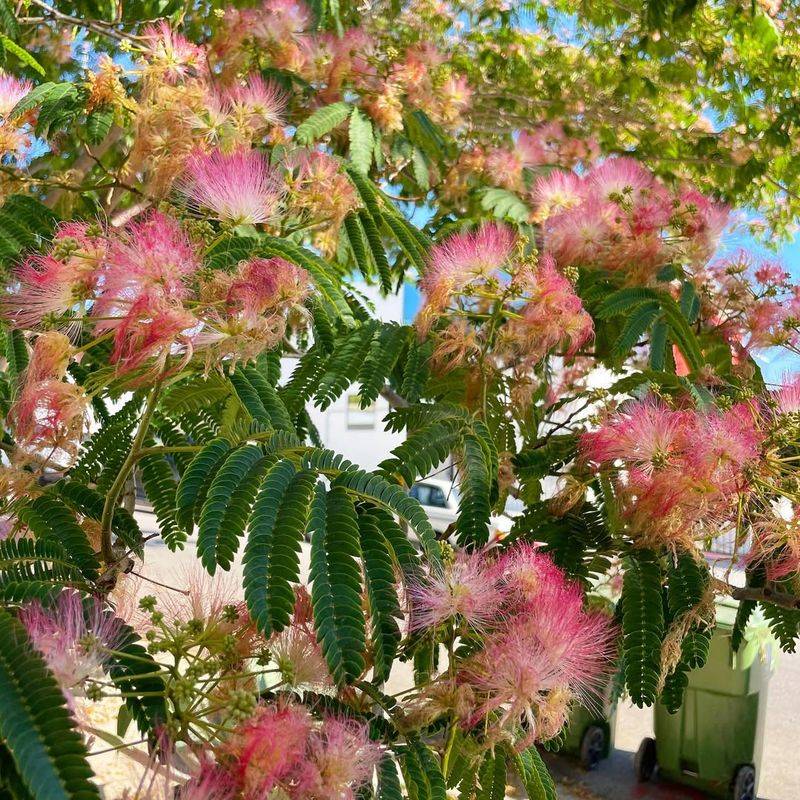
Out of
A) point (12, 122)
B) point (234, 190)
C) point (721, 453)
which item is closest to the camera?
point (721, 453)

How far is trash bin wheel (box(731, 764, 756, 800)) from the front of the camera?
191 inches

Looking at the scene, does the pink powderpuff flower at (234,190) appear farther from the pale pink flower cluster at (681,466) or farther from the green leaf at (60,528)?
the pale pink flower cluster at (681,466)

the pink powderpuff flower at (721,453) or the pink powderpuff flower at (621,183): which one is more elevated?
the pink powderpuff flower at (621,183)

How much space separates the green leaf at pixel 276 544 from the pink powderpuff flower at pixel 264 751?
111mm

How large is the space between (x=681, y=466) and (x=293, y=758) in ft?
2.75

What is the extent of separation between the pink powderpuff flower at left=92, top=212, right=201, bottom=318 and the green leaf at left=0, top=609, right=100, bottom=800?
0.54m

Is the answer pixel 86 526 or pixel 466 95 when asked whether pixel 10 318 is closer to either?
pixel 86 526

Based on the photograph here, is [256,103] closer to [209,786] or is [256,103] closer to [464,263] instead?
[464,263]

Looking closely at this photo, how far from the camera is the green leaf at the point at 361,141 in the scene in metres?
2.69

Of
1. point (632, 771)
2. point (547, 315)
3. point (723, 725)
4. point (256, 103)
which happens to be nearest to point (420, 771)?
point (547, 315)

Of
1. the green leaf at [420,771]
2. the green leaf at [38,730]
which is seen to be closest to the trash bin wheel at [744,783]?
the green leaf at [420,771]

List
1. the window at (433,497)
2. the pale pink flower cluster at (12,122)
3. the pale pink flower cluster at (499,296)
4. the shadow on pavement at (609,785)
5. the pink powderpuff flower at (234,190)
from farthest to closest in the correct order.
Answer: the window at (433,497), the shadow on pavement at (609,785), the pale pink flower cluster at (12,122), the pale pink flower cluster at (499,296), the pink powderpuff flower at (234,190)

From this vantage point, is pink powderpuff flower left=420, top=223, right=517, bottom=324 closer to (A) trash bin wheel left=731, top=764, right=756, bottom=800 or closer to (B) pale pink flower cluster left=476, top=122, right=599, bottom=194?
(B) pale pink flower cluster left=476, top=122, right=599, bottom=194

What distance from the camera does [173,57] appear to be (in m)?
2.35
